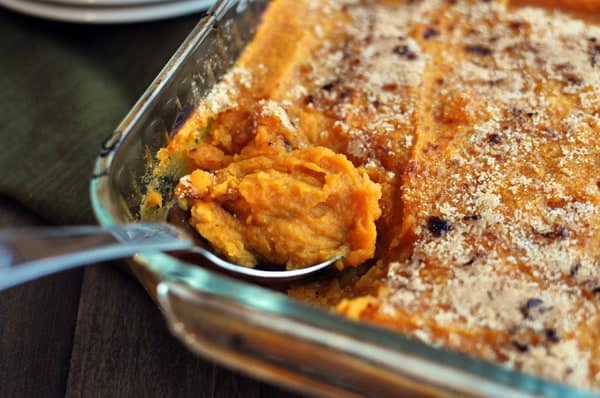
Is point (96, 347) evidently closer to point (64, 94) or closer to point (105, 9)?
point (64, 94)

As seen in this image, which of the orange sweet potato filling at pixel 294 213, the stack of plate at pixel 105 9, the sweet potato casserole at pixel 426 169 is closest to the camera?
the sweet potato casserole at pixel 426 169

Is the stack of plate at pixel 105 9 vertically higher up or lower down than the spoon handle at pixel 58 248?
lower down

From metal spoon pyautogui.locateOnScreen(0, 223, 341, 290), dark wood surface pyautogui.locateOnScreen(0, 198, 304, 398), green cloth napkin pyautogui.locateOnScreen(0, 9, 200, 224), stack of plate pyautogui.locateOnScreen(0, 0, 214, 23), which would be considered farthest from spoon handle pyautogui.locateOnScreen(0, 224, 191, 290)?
stack of plate pyautogui.locateOnScreen(0, 0, 214, 23)

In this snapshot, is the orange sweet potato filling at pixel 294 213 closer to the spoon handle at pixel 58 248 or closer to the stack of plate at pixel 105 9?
the spoon handle at pixel 58 248

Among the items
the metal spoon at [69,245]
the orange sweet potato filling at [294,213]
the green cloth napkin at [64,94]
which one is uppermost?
the metal spoon at [69,245]

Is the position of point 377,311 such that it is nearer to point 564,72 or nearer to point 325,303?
point 325,303

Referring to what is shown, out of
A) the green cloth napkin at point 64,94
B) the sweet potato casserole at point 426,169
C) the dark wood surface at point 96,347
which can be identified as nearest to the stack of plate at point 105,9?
the green cloth napkin at point 64,94
